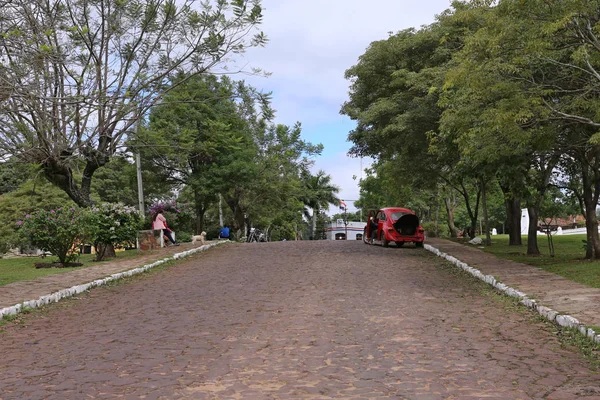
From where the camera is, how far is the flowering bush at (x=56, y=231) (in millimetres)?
16844

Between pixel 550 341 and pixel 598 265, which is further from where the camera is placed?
pixel 598 265

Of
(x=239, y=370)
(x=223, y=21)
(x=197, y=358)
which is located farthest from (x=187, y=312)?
(x=223, y=21)

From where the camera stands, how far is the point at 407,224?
22.5 metres

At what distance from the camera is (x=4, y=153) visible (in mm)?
16219

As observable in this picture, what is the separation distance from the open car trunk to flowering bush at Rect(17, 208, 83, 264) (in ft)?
36.5

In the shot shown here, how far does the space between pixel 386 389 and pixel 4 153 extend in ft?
46.7

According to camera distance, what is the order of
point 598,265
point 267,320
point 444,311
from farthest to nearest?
point 598,265 < point 444,311 < point 267,320

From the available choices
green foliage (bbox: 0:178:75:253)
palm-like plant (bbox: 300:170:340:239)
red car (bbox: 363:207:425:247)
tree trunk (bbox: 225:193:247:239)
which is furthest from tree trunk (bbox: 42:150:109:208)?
palm-like plant (bbox: 300:170:340:239)

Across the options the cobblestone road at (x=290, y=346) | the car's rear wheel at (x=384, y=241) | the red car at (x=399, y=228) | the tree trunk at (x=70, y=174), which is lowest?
the cobblestone road at (x=290, y=346)

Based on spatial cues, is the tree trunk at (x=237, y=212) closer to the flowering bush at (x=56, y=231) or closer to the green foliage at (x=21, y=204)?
Answer: the green foliage at (x=21, y=204)

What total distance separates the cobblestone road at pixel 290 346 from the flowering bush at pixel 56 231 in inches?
203

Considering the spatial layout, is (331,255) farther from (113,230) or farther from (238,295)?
(238,295)

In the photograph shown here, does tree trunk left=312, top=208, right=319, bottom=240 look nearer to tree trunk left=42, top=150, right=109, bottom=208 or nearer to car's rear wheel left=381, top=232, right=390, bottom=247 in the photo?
car's rear wheel left=381, top=232, right=390, bottom=247

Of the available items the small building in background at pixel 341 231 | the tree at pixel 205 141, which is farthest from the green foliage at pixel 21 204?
the small building in background at pixel 341 231
